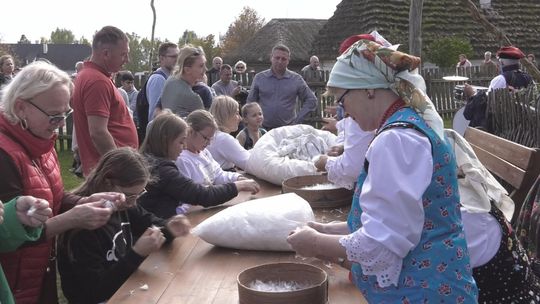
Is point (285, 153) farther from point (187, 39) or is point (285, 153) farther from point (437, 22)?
point (187, 39)

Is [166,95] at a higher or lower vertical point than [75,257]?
higher

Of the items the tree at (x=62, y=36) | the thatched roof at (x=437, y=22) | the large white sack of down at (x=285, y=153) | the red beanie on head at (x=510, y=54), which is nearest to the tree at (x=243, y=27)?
the thatched roof at (x=437, y=22)

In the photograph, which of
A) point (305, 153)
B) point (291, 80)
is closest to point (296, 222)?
point (305, 153)

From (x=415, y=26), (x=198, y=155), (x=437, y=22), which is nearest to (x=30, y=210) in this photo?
(x=198, y=155)

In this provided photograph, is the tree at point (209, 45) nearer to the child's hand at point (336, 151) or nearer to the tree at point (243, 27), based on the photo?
the tree at point (243, 27)

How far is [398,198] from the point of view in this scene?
170 centimetres

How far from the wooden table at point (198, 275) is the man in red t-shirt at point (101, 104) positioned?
1509 mm

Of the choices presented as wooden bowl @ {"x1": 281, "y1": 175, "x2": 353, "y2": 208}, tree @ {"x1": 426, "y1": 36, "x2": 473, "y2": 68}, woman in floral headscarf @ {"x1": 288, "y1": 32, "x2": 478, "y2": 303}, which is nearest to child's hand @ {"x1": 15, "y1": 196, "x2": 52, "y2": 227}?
woman in floral headscarf @ {"x1": 288, "y1": 32, "x2": 478, "y2": 303}

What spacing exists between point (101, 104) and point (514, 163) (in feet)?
8.28

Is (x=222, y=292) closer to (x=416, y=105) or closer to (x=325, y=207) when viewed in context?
(x=416, y=105)

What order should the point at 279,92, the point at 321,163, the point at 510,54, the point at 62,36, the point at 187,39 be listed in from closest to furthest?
the point at 321,163, the point at 279,92, the point at 510,54, the point at 187,39, the point at 62,36

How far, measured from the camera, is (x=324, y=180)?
3447 millimetres

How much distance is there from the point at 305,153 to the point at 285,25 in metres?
29.6

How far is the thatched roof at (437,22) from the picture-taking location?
21641mm
